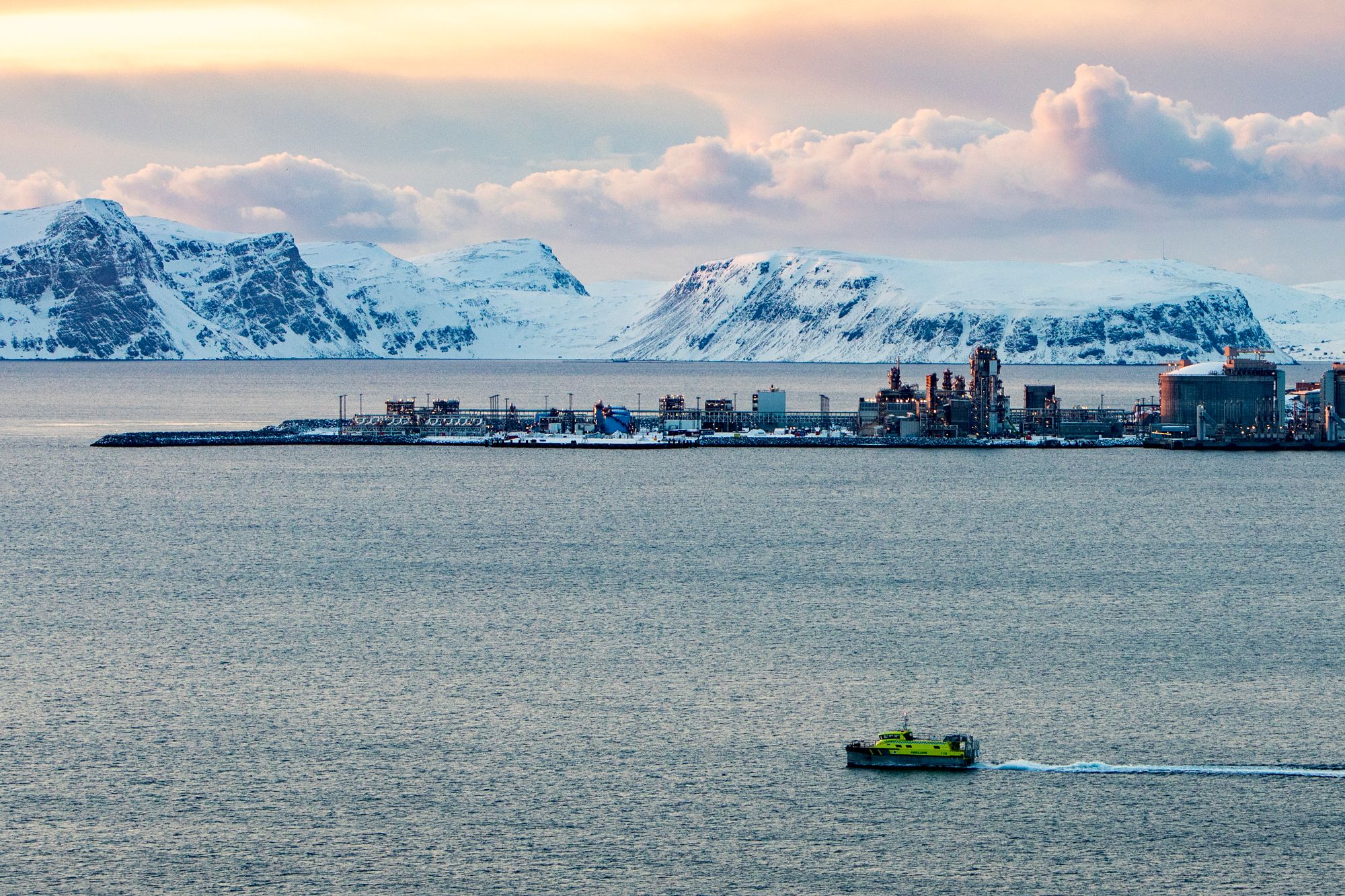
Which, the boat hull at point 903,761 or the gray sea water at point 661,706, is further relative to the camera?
the boat hull at point 903,761

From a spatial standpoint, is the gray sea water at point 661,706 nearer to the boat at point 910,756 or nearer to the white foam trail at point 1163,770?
the white foam trail at point 1163,770

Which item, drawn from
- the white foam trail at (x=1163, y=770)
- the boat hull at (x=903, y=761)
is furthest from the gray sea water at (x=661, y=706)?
the boat hull at (x=903, y=761)

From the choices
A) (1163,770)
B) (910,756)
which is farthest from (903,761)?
(1163,770)

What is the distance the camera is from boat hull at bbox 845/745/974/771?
56.9m

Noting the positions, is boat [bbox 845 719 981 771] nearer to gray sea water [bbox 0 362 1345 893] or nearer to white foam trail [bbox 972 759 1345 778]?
white foam trail [bbox 972 759 1345 778]

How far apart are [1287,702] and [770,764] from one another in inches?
867

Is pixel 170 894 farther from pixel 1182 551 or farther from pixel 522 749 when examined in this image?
pixel 1182 551

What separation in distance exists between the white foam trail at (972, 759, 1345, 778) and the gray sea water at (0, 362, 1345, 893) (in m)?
0.15

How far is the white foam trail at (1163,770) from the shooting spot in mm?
55969

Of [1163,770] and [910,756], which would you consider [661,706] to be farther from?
[1163,770]

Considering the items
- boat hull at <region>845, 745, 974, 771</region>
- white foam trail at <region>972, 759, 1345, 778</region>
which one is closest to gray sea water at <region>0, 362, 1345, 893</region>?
white foam trail at <region>972, 759, 1345, 778</region>

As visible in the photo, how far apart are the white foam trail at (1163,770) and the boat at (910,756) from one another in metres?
0.66

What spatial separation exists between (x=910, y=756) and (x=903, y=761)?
0.30 metres

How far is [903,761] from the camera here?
5688 cm
